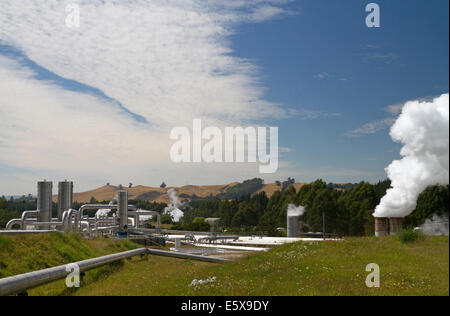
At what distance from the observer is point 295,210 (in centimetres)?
6309

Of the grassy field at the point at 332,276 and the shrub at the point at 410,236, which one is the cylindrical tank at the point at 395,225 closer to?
the grassy field at the point at 332,276

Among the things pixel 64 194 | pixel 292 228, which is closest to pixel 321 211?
pixel 292 228

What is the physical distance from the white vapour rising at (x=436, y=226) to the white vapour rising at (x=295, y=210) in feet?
181

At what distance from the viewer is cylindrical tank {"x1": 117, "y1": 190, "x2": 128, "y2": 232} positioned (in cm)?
4153

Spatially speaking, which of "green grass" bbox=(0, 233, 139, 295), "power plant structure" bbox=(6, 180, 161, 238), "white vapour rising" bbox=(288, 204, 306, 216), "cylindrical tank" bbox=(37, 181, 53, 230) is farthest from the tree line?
"cylindrical tank" bbox=(37, 181, 53, 230)

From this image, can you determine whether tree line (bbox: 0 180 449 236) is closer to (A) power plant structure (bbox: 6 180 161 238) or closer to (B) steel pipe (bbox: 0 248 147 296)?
(B) steel pipe (bbox: 0 248 147 296)

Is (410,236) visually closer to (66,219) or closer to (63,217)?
(66,219)

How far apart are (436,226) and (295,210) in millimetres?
59022

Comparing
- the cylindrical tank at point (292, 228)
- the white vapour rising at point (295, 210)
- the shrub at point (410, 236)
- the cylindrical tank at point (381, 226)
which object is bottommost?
the cylindrical tank at point (292, 228)

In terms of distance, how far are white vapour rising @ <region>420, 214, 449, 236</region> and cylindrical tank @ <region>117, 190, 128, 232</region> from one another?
1506 inches

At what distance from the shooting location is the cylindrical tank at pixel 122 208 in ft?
136

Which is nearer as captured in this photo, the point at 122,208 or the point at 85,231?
the point at 85,231

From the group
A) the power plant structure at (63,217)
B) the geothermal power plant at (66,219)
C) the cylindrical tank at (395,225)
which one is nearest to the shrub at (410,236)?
the cylindrical tank at (395,225)
